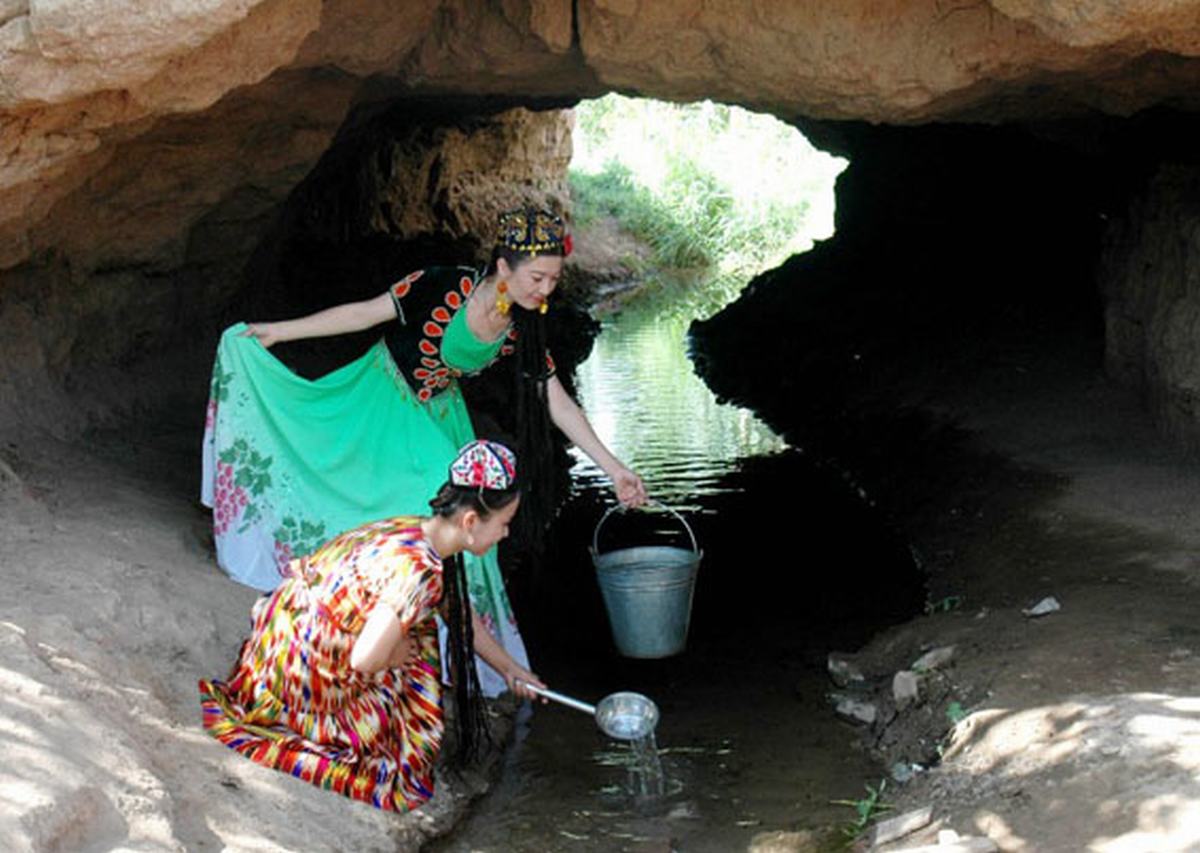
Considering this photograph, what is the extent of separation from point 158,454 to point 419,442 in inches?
74.0

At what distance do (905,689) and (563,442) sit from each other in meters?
5.44

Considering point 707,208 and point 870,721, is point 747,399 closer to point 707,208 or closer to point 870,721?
point 870,721

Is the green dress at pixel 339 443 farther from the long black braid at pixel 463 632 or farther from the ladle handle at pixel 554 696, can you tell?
the ladle handle at pixel 554 696

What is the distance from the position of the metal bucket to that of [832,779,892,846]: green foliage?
1.12 m

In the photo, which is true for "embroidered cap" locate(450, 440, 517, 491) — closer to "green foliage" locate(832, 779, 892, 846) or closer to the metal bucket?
the metal bucket

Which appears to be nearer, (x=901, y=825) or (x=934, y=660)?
(x=901, y=825)

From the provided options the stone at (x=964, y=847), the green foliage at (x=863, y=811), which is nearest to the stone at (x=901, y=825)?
the green foliage at (x=863, y=811)

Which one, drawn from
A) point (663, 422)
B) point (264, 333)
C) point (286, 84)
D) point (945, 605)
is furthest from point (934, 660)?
point (663, 422)

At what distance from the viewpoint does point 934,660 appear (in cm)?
600

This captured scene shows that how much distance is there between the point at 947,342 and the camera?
11117mm

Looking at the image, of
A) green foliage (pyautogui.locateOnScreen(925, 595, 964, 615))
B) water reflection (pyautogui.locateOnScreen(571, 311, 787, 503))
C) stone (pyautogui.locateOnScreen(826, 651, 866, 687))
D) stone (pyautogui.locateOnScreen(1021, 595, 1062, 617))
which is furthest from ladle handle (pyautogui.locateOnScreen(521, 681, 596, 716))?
water reflection (pyautogui.locateOnScreen(571, 311, 787, 503))

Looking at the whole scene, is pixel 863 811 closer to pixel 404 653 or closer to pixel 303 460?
pixel 404 653

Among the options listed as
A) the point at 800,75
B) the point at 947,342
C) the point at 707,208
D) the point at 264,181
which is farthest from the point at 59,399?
the point at 707,208

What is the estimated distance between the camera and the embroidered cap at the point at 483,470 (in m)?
4.50
